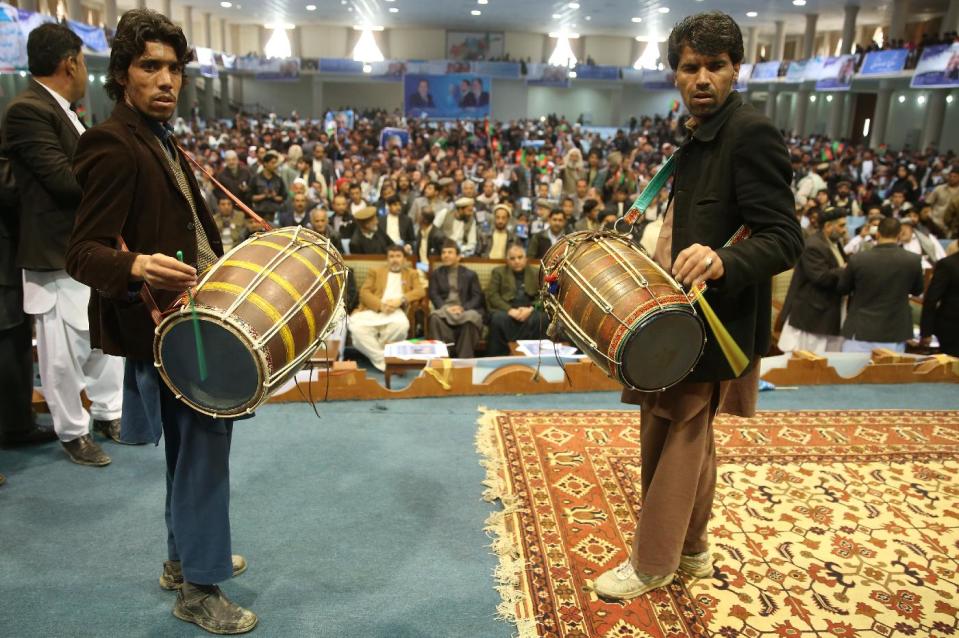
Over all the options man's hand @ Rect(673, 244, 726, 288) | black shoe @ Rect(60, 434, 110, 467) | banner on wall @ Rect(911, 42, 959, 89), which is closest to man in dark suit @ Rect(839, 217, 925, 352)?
man's hand @ Rect(673, 244, 726, 288)

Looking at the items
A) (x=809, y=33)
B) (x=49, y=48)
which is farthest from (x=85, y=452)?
(x=809, y=33)

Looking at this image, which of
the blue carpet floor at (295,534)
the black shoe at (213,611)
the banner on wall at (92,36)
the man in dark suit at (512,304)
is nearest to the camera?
the black shoe at (213,611)

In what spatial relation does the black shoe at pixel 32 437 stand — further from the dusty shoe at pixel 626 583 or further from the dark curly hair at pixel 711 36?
the dark curly hair at pixel 711 36

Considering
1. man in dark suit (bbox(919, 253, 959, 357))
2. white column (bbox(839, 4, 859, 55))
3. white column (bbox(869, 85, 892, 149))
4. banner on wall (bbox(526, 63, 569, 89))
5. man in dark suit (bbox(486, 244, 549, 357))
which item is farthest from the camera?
banner on wall (bbox(526, 63, 569, 89))

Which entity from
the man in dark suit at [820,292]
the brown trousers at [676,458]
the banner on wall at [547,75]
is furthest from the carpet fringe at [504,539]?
the banner on wall at [547,75]

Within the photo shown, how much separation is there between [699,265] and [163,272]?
4.38ft

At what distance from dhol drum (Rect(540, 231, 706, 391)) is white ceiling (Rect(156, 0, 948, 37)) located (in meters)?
22.0

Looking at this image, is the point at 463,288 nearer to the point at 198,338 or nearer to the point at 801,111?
the point at 198,338

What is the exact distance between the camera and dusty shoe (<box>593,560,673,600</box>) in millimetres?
2436

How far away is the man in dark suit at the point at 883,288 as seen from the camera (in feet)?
16.5

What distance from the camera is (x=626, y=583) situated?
2.44 m

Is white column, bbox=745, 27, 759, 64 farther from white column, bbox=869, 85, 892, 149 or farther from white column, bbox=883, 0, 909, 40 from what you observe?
white column, bbox=883, 0, 909, 40

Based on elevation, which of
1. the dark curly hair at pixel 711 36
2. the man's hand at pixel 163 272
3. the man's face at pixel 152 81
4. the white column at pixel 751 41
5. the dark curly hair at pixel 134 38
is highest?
the white column at pixel 751 41

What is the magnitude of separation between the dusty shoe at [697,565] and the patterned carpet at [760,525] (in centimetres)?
4
